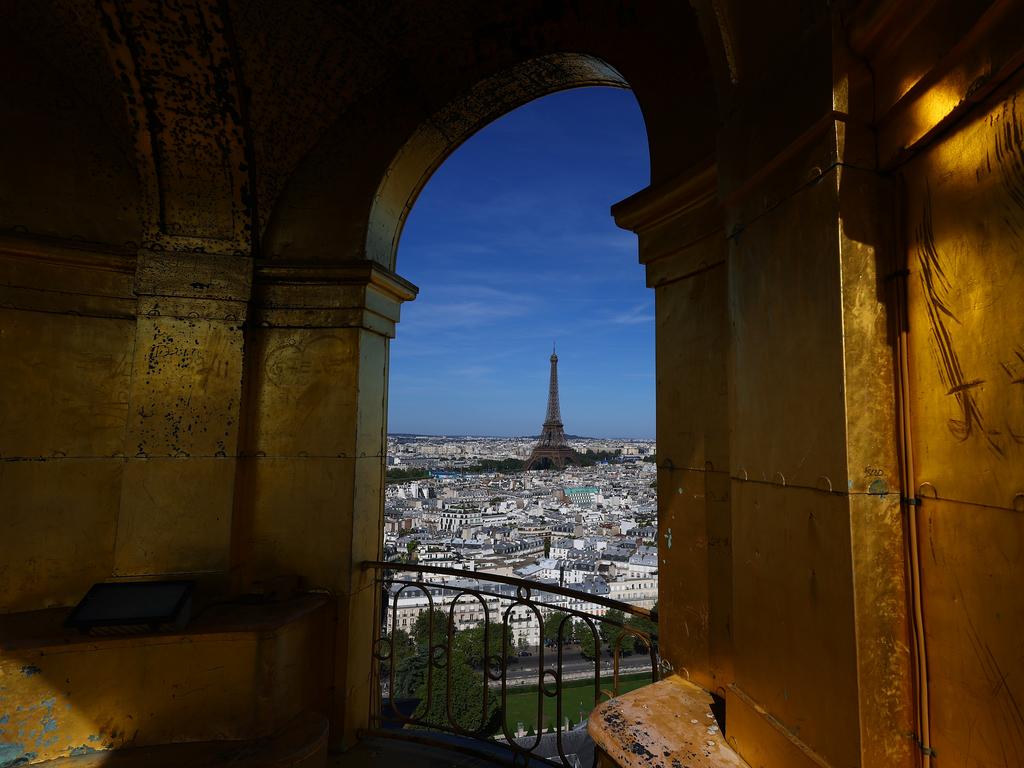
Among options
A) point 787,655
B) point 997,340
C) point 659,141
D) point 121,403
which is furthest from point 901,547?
point 121,403

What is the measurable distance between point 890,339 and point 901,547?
19.9 inches

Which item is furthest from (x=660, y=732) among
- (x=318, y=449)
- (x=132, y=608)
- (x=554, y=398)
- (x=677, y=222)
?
(x=554, y=398)

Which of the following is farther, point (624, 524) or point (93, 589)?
point (624, 524)

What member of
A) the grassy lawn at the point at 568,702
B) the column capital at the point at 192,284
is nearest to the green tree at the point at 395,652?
the column capital at the point at 192,284

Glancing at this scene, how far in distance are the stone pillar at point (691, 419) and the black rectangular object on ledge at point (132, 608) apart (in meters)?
2.54

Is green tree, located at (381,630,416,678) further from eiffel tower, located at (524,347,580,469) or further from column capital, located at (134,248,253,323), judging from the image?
eiffel tower, located at (524,347,580,469)

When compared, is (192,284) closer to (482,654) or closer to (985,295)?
(985,295)

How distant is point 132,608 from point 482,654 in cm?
500

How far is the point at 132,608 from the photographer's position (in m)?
3.07

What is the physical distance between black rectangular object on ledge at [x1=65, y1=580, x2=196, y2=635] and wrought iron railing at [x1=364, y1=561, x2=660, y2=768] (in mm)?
1102

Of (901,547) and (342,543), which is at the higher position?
(901,547)

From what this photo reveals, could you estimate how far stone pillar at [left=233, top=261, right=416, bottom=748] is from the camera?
3645 millimetres

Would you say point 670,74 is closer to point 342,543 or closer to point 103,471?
point 342,543

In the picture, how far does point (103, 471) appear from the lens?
11.6ft
